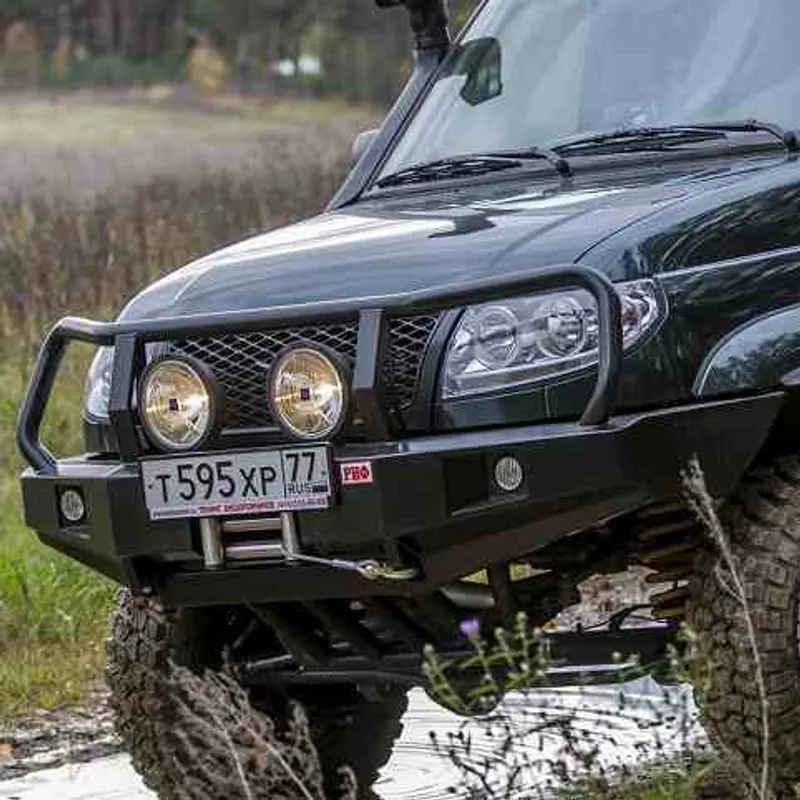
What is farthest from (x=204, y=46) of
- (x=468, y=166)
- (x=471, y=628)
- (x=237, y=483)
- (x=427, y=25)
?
(x=471, y=628)

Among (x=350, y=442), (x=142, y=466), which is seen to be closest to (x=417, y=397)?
(x=350, y=442)

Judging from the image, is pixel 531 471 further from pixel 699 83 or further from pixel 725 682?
pixel 699 83

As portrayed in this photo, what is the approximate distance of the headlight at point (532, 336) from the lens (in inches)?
208

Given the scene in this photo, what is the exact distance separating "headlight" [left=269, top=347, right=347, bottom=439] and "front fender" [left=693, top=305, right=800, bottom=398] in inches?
28.2

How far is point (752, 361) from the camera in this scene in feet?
17.5

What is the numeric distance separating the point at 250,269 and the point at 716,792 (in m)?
1.48

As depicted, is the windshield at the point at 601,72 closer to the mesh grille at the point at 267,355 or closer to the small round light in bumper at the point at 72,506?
the mesh grille at the point at 267,355

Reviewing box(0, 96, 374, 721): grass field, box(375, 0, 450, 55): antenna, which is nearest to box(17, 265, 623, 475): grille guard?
box(375, 0, 450, 55): antenna

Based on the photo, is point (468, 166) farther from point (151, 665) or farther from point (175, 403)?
point (151, 665)

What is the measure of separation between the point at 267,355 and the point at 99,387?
56 centimetres

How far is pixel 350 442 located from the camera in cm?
531

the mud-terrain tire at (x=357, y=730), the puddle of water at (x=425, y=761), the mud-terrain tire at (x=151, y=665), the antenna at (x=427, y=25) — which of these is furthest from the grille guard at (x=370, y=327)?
the antenna at (x=427, y=25)

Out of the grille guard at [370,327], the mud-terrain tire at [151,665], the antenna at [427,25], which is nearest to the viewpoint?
the grille guard at [370,327]

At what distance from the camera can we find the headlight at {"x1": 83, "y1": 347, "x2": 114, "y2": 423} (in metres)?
5.83
